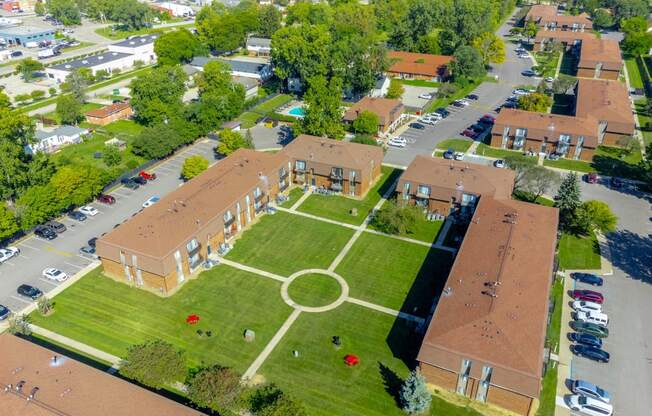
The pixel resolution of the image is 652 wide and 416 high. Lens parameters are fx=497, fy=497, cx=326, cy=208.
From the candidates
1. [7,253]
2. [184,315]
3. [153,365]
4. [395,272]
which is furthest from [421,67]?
[153,365]

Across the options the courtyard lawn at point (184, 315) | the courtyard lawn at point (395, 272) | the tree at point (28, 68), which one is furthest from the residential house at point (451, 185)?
the tree at point (28, 68)

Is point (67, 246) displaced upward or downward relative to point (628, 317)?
upward

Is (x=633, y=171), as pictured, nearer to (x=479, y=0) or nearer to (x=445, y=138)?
(x=445, y=138)

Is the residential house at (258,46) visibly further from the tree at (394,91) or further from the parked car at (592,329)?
the parked car at (592,329)

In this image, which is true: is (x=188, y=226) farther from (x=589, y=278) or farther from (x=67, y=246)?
(x=589, y=278)

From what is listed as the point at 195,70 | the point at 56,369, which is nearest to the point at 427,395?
the point at 56,369
